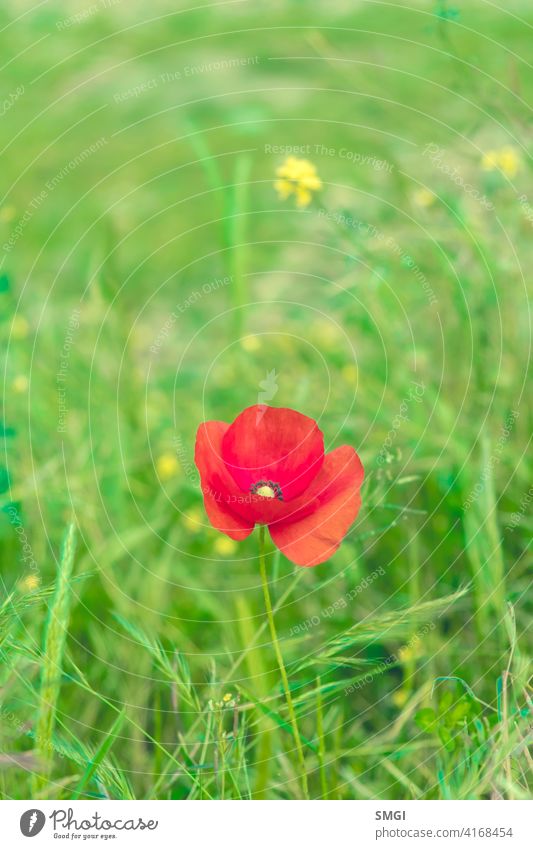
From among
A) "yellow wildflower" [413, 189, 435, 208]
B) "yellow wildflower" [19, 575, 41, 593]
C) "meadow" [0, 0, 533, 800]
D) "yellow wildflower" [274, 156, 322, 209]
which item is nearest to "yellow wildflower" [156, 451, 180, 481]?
"meadow" [0, 0, 533, 800]

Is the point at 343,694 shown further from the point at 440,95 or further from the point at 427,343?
the point at 440,95

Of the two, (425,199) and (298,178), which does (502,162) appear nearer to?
(425,199)

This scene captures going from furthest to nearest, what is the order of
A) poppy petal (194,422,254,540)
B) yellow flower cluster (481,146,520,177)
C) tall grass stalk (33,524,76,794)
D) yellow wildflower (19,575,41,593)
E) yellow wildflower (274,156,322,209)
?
1. yellow flower cluster (481,146,520,177)
2. yellow wildflower (274,156,322,209)
3. yellow wildflower (19,575,41,593)
4. tall grass stalk (33,524,76,794)
5. poppy petal (194,422,254,540)

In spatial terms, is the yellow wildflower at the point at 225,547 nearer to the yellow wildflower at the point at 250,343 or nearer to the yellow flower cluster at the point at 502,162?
the yellow wildflower at the point at 250,343

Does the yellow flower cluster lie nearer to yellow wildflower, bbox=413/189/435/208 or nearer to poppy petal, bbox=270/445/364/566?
yellow wildflower, bbox=413/189/435/208
